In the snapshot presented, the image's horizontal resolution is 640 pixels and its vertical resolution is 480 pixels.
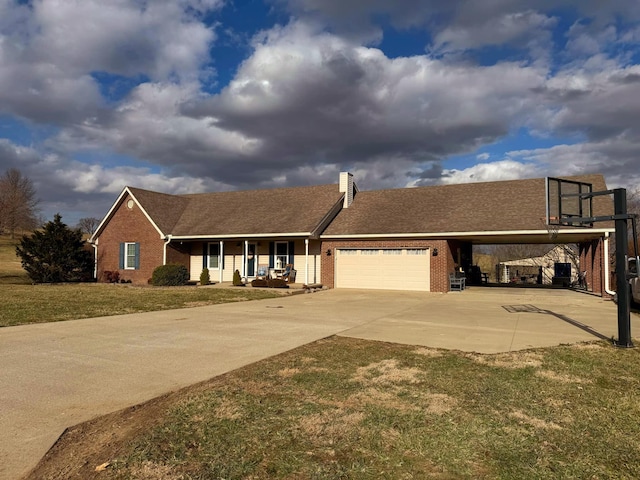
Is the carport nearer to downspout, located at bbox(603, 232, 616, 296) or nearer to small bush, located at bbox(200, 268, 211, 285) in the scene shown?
downspout, located at bbox(603, 232, 616, 296)

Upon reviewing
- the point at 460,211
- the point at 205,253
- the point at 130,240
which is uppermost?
the point at 460,211

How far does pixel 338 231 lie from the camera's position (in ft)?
→ 74.7

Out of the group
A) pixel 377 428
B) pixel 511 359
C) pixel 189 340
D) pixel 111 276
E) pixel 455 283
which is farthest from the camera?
pixel 111 276

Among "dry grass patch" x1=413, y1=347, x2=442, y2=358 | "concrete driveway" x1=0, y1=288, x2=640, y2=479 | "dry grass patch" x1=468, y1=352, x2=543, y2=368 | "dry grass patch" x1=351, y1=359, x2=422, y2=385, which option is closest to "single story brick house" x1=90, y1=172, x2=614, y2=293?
"concrete driveway" x1=0, y1=288, x2=640, y2=479

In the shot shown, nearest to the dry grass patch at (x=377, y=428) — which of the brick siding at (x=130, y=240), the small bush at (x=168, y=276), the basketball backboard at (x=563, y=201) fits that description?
the basketball backboard at (x=563, y=201)

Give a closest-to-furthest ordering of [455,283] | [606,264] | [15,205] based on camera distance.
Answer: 1. [606,264]
2. [455,283]
3. [15,205]

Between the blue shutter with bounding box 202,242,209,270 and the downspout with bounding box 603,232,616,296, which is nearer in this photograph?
the downspout with bounding box 603,232,616,296

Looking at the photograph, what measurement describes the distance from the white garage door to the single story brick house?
48 mm

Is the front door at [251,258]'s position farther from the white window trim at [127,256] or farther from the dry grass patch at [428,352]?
the dry grass patch at [428,352]

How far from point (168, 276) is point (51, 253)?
751 centimetres

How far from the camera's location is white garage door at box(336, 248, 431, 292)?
20984mm

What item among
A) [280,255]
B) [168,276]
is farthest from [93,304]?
[280,255]

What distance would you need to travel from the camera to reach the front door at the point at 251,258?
25.4 meters

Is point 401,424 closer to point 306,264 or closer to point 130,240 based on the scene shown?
point 306,264
